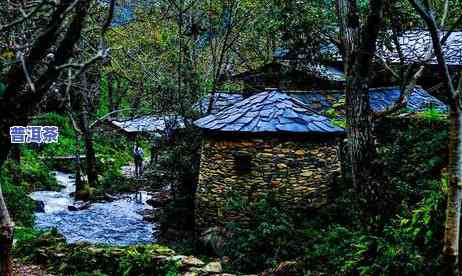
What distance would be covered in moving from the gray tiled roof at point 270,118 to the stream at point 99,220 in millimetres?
3922

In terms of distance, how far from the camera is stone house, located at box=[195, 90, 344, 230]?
11781 mm

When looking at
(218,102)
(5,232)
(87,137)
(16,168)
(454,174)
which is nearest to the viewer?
(454,174)

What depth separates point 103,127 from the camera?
32.2 meters

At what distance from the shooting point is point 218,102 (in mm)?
18156

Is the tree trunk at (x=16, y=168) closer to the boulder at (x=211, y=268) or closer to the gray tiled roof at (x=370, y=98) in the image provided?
the gray tiled roof at (x=370, y=98)

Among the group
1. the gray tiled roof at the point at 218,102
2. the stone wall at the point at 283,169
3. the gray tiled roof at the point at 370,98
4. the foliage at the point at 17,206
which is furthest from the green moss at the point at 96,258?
the gray tiled roof at the point at 370,98

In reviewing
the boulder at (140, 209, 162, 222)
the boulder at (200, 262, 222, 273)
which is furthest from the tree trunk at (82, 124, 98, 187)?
the boulder at (200, 262, 222, 273)

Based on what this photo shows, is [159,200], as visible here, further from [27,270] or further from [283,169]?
[27,270]

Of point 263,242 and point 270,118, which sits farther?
point 270,118

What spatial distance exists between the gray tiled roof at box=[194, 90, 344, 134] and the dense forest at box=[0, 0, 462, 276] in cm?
5

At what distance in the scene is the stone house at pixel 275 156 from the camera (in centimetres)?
1178

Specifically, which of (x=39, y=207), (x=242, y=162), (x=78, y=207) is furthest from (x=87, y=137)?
(x=242, y=162)

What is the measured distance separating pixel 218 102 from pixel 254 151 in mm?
6562

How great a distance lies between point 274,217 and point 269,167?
165 cm
